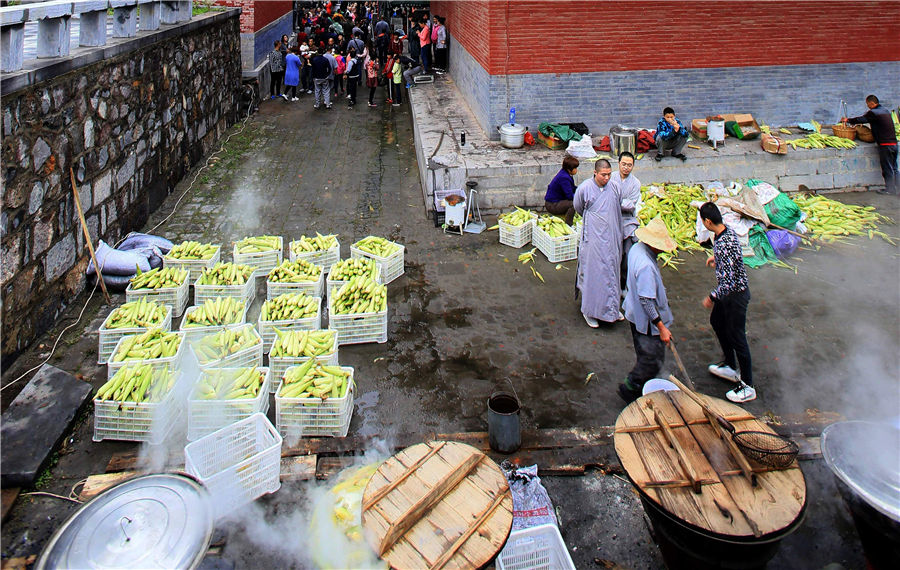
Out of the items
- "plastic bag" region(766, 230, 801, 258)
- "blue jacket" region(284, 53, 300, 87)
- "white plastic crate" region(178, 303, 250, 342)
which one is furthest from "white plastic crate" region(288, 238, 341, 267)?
"blue jacket" region(284, 53, 300, 87)

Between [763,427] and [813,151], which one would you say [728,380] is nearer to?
[763,427]

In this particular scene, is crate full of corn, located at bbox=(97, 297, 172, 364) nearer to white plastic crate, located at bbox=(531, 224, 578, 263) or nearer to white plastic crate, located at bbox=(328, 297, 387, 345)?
white plastic crate, located at bbox=(328, 297, 387, 345)

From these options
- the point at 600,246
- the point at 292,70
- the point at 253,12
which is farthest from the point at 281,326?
the point at 253,12

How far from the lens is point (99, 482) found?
517cm

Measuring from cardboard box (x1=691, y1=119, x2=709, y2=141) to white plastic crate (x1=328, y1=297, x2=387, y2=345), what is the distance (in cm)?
837

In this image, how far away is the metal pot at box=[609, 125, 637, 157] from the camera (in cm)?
1142

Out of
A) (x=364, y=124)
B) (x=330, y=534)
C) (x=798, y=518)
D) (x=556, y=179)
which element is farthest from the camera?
(x=364, y=124)

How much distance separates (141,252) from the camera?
8.57 metres

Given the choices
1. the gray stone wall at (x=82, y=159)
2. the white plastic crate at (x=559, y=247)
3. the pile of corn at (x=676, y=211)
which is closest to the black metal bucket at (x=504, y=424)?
the white plastic crate at (x=559, y=247)

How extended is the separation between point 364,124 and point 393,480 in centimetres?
1486

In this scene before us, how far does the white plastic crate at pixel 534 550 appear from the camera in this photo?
4312mm

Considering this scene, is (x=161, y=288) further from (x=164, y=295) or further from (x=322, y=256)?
(x=322, y=256)

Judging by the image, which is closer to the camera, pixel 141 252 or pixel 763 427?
pixel 763 427

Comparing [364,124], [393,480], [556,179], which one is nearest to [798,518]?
[393,480]
